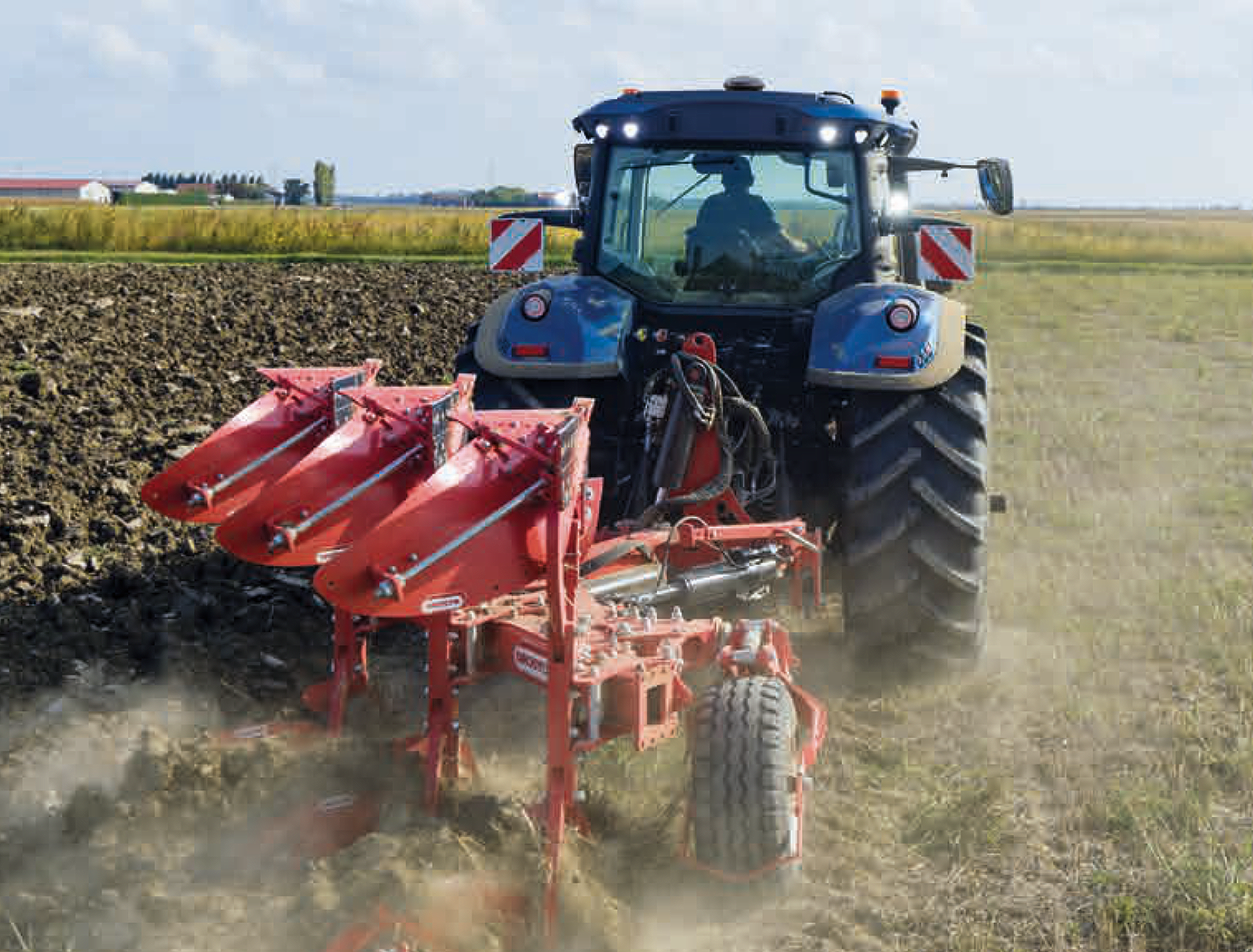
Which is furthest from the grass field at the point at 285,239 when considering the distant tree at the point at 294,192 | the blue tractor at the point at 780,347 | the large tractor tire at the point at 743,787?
the distant tree at the point at 294,192

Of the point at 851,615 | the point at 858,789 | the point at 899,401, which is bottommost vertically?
the point at 858,789

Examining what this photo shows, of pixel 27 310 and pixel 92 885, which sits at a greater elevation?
pixel 27 310

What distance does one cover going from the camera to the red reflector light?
4.78m

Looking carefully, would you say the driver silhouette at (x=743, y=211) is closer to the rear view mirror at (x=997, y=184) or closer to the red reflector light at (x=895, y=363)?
the red reflector light at (x=895, y=363)

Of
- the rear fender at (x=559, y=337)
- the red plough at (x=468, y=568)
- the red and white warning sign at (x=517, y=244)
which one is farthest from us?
the red and white warning sign at (x=517, y=244)

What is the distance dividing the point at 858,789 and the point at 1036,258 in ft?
104

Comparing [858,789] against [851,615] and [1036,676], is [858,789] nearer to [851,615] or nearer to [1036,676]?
[851,615]

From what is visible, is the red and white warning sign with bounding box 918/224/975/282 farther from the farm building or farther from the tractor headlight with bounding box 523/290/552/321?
the farm building

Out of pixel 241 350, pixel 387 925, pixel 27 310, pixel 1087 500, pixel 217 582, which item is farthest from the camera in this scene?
pixel 27 310

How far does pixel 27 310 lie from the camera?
41.4ft

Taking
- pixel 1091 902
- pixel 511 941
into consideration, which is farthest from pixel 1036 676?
pixel 511 941

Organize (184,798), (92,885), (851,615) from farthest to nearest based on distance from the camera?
(851,615), (184,798), (92,885)

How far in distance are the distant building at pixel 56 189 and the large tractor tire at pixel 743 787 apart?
94.6 m

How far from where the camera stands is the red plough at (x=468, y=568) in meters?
3.10
